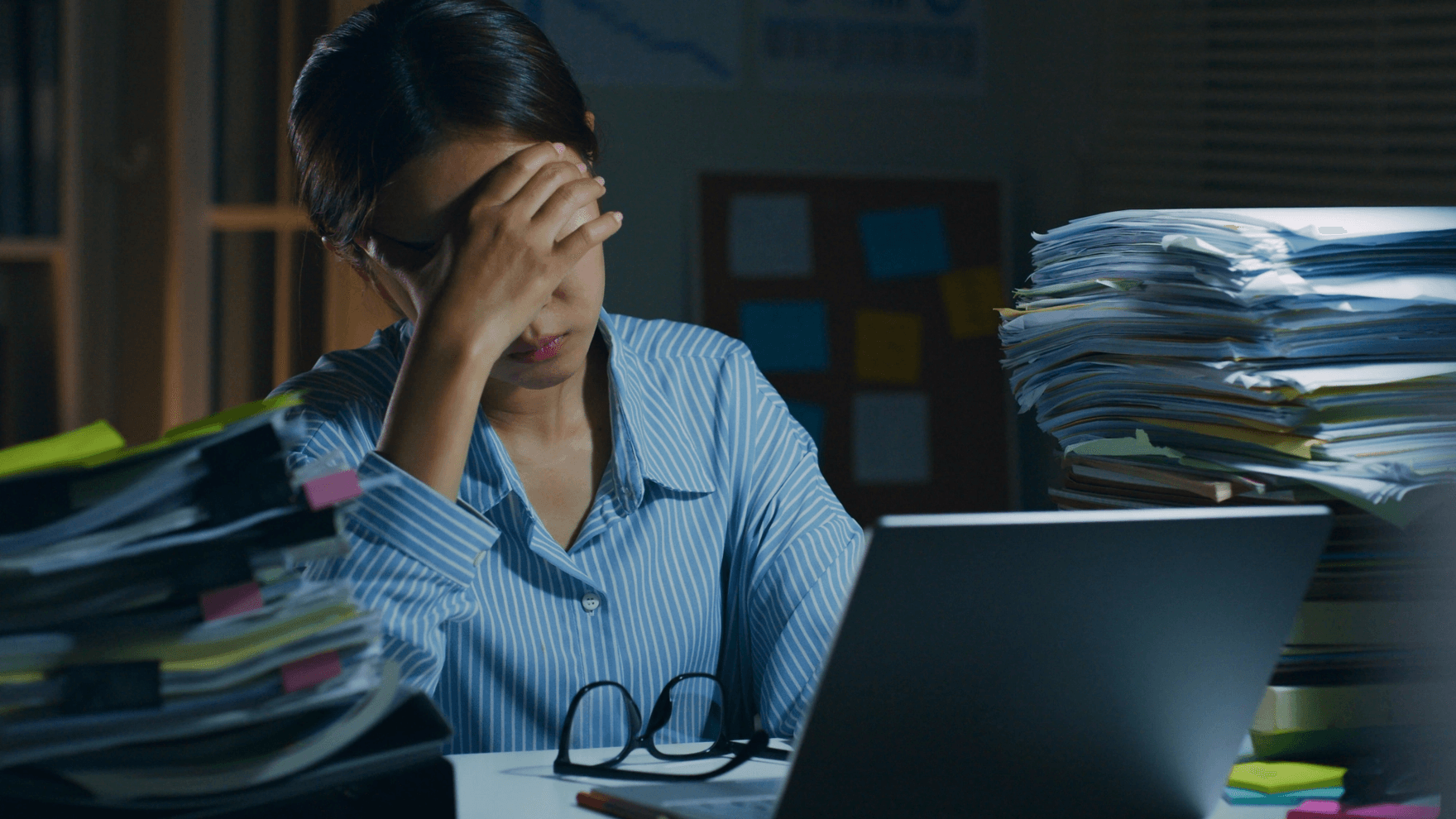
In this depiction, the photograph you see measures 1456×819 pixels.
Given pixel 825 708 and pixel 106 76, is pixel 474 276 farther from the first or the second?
pixel 106 76

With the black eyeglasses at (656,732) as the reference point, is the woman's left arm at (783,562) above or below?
above

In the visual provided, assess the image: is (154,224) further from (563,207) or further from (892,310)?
(563,207)

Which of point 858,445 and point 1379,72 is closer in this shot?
point 1379,72

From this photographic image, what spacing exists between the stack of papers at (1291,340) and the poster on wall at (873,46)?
79.6 inches

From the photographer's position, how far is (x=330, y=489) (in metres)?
0.58

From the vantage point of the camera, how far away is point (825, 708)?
615mm

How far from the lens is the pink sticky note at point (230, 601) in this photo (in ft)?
1.88

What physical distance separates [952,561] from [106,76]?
109 inches

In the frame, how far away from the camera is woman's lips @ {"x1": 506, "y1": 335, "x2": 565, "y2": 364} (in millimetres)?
1089

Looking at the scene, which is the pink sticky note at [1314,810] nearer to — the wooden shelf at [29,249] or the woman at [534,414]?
the woman at [534,414]

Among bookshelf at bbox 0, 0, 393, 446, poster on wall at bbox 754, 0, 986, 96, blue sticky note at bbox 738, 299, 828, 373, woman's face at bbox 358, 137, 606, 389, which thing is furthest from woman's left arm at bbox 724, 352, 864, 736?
poster on wall at bbox 754, 0, 986, 96

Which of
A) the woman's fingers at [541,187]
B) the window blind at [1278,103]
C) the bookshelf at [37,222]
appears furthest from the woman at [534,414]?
the bookshelf at [37,222]

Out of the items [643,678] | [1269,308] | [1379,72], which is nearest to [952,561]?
[1269,308]

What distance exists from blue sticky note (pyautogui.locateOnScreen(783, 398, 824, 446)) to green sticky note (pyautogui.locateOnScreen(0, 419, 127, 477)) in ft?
7.55
